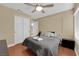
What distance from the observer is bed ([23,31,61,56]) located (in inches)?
72.1

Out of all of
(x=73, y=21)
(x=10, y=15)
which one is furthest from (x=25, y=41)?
(x=73, y=21)

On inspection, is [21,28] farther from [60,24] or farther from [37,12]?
[60,24]

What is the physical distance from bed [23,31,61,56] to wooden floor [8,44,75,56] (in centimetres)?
7

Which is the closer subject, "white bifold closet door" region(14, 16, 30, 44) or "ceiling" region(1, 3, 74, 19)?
"ceiling" region(1, 3, 74, 19)

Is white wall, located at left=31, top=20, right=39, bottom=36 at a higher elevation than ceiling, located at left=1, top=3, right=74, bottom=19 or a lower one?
lower

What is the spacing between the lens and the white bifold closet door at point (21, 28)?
6.47 feet

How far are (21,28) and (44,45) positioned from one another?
519 millimetres

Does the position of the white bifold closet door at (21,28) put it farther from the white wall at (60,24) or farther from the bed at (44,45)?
the white wall at (60,24)

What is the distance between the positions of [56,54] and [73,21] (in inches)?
24.9

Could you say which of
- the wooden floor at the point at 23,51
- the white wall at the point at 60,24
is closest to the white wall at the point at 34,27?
the white wall at the point at 60,24

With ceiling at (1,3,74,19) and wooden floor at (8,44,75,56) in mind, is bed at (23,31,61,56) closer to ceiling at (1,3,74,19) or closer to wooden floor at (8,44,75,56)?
wooden floor at (8,44,75,56)

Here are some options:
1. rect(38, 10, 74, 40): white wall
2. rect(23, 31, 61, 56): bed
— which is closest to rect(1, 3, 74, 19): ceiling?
rect(38, 10, 74, 40): white wall

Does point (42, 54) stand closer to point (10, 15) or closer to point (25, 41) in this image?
point (25, 41)

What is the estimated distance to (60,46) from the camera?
1933 mm
